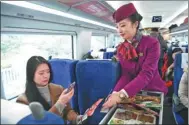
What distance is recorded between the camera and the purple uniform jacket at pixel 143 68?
4.43 ft

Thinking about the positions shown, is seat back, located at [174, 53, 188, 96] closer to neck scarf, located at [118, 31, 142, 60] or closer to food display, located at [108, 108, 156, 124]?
neck scarf, located at [118, 31, 142, 60]

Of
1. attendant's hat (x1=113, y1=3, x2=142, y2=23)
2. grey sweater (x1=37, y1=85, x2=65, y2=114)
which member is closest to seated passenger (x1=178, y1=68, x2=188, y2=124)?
attendant's hat (x1=113, y1=3, x2=142, y2=23)

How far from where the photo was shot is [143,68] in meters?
1.42

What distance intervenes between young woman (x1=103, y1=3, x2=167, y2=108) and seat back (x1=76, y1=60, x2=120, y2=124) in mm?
521

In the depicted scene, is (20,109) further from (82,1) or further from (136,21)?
(82,1)

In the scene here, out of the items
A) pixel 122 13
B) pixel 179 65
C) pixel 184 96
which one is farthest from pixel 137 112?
pixel 179 65

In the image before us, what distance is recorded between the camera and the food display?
99 cm

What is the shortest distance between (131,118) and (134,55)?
56cm

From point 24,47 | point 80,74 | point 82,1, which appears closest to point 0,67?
point 24,47

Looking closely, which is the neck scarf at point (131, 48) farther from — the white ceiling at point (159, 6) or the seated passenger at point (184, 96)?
the white ceiling at point (159, 6)

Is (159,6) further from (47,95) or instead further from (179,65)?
(47,95)

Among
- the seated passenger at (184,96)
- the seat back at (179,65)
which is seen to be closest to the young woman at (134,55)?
the seated passenger at (184,96)

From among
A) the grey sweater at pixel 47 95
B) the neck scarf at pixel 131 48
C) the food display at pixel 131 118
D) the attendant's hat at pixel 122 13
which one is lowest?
the food display at pixel 131 118

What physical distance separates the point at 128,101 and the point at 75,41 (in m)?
3.15
